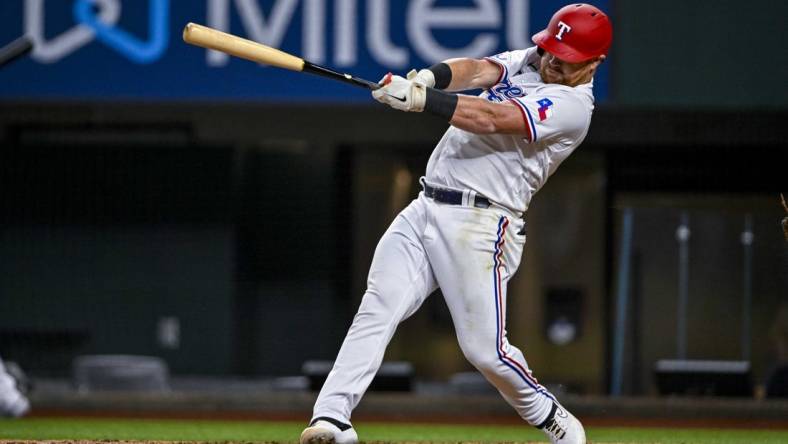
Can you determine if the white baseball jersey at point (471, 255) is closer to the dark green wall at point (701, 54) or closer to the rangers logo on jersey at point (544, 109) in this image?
the rangers logo on jersey at point (544, 109)

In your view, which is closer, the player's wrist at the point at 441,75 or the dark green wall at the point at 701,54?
the player's wrist at the point at 441,75

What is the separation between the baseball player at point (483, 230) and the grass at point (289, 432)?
159cm

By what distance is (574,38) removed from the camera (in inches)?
174

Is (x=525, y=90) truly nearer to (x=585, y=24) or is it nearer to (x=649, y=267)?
(x=585, y=24)

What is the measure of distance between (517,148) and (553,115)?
191 millimetres

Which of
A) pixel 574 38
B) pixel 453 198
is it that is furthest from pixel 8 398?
pixel 574 38

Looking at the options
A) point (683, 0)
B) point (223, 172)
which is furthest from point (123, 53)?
point (683, 0)

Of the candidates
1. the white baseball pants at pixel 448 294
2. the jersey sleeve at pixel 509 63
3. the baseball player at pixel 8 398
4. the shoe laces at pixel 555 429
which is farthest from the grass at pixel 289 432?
the jersey sleeve at pixel 509 63

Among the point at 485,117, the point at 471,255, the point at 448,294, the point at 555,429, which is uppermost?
the point at 485,117

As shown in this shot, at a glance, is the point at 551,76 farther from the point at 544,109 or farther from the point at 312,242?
the point at 312,242

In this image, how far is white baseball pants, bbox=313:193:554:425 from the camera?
4352mm

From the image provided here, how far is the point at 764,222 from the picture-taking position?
898 cm

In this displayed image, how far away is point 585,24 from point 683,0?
4.13 meters

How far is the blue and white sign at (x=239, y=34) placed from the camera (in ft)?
27.2
